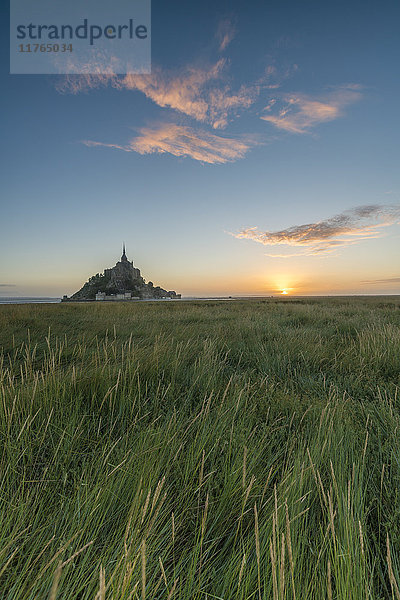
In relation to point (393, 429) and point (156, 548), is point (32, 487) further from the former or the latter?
point (393, 429)

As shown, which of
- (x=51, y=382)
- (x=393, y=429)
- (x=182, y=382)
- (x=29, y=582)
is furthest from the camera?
(x=182, y=382)

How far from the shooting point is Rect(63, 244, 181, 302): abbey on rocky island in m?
140

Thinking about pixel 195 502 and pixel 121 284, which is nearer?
pixel 195 502

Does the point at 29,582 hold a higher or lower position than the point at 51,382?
lower

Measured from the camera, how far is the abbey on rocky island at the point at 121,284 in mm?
139875

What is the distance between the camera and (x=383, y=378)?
344cm

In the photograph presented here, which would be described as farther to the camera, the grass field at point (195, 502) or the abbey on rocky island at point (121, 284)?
the abbey on rocky island at point (121, 284)

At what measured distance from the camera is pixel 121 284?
5723 inches

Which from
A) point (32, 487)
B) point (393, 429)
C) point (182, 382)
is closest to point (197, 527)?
point (32, 487)

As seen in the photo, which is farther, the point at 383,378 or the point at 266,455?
the point at 383,378

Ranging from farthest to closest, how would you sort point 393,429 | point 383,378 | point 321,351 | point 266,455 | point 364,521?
point 321,351, point 383,378, point 393,429, point 266,455, point 364,521

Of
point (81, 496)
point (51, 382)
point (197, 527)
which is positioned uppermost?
point (51, 382)

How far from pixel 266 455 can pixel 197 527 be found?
0.67 m

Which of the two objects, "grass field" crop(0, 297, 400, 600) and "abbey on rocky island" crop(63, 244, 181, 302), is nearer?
"grass field" crop(0, 297, 400, 600)
